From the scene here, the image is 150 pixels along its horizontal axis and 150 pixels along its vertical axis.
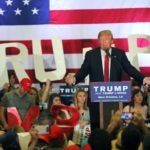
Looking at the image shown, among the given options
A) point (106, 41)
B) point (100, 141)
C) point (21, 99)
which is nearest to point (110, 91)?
point (106, 41)

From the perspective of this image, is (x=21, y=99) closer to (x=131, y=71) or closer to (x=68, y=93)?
(x=68, y=93)

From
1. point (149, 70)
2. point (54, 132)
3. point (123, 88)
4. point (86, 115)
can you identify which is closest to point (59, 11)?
point (149, 70)

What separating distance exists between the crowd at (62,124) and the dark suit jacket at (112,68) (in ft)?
0.99

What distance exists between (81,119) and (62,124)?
0.44 m

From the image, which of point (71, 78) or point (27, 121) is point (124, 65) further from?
point (27, 121)

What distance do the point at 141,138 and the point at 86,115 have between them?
6.83 feet

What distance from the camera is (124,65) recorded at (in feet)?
17.0

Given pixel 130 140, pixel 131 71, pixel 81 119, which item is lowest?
pixel 81 119

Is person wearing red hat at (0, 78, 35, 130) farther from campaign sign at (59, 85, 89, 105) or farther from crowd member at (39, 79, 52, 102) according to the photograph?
crowd member at (39, 79, 52, 102)

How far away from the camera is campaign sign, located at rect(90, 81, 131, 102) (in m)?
4.61

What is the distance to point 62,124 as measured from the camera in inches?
191

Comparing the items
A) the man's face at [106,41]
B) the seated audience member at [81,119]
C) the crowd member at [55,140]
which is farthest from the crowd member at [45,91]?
the crowd member at [55,140]

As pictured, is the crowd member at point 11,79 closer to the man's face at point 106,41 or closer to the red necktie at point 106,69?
the red necktie at point 106,69

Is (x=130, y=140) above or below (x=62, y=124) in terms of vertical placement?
above
